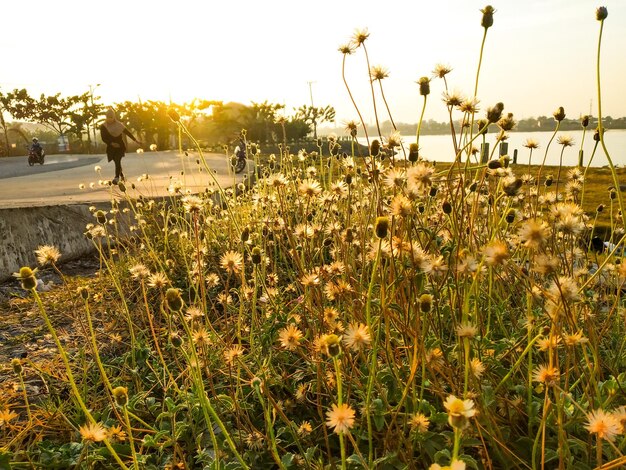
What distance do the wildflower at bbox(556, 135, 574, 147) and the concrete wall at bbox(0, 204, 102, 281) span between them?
4.35m

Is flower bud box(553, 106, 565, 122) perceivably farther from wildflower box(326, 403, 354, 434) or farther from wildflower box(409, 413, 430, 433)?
wildflower box(326, 403, 354, 434)

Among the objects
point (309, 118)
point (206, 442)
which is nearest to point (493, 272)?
point (206, 442)

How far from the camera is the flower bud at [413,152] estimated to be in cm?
176

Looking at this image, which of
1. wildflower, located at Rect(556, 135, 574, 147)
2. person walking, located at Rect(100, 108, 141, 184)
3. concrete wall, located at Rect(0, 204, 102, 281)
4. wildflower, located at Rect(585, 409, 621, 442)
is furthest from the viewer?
person walking, located at Rect(100, 108, 141, 184)

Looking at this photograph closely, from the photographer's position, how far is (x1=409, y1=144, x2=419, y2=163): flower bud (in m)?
1.76

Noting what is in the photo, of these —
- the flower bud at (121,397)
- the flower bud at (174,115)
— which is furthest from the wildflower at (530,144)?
the flower bud at (121,397)

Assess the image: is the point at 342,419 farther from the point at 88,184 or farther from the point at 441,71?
the point at 88,184

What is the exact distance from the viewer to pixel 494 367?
1868 mm

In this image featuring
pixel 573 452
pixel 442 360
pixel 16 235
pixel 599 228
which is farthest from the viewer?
pixel 599 228

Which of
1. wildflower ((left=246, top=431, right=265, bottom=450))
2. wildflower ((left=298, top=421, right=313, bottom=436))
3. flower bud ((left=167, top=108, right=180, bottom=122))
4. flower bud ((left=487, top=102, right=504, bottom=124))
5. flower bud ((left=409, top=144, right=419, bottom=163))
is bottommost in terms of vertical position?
wildflower ((left=246, top=431, right=265, bottom=450))

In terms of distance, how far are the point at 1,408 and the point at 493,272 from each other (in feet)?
6.89

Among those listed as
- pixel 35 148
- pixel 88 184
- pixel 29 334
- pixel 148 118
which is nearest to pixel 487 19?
pixel 29 334

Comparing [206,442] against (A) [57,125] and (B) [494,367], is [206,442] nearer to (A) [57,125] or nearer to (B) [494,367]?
(B) [494,367]

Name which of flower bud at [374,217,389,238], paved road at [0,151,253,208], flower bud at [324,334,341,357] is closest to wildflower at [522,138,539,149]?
flower bud at [374,217,389,238]
